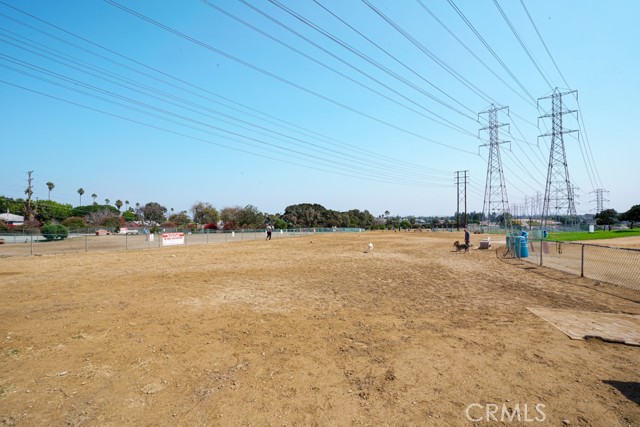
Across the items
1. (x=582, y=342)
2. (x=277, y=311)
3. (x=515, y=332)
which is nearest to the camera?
(x=582, y=342)

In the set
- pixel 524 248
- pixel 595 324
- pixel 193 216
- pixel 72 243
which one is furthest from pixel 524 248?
pixel 193 216

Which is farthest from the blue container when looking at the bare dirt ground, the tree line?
the tree line

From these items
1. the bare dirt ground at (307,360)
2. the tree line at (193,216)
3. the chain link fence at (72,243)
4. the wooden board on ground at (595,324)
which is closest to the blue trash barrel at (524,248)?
the bare dirt ground at (307,360)

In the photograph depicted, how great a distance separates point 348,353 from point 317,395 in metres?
1.51

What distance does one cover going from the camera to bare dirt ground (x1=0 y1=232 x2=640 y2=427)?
402cm

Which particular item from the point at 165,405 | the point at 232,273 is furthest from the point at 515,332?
the point at 232,273

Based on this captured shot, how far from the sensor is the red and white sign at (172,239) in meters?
34.3

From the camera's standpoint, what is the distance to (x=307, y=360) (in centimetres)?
553

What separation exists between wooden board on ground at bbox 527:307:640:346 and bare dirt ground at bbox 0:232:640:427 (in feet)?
1.20

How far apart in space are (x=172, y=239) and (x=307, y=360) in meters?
34.7

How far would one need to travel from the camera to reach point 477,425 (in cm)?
375

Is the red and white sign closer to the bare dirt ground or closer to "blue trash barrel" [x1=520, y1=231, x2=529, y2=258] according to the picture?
the bare dirt ground

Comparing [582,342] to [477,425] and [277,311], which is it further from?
[277,311]

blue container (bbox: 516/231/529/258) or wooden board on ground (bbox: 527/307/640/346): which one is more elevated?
blue container (bbox: 516/231/529/258)
